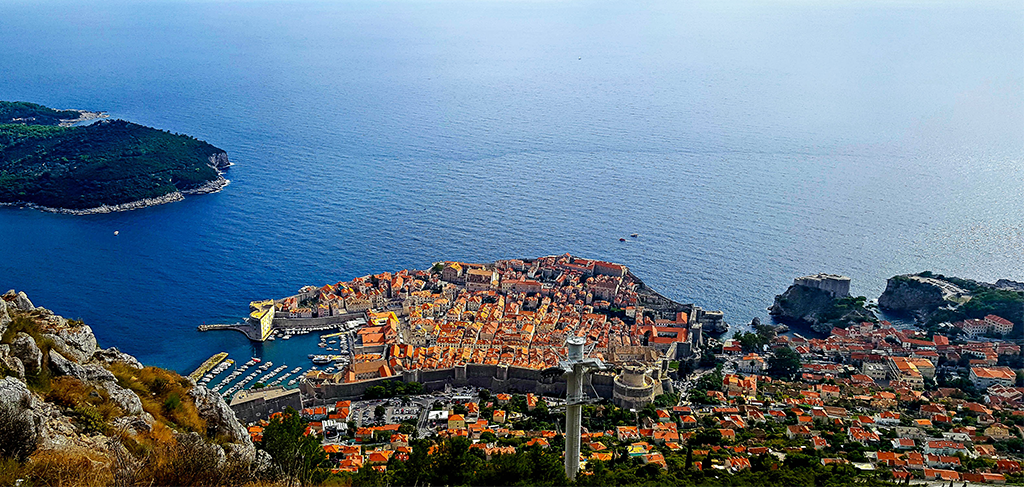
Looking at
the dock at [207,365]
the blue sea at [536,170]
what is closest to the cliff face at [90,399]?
the dock at [207,365]

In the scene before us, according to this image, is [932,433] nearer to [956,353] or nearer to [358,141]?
[956,353]

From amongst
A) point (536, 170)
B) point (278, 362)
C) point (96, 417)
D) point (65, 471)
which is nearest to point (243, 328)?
point (278, 362)

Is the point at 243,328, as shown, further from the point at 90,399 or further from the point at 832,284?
the point at 832,284

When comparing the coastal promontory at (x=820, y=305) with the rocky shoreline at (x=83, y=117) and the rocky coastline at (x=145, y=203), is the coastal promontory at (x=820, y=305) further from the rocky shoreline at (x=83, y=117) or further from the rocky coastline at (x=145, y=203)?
the rocky shoreline at (x=83, y=117)

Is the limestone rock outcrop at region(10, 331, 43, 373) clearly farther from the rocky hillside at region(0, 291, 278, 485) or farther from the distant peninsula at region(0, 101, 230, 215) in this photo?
the distant peninsula at region(0, 101, 230, 215)

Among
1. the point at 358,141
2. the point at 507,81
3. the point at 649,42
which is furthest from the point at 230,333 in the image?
the point at 649,42
